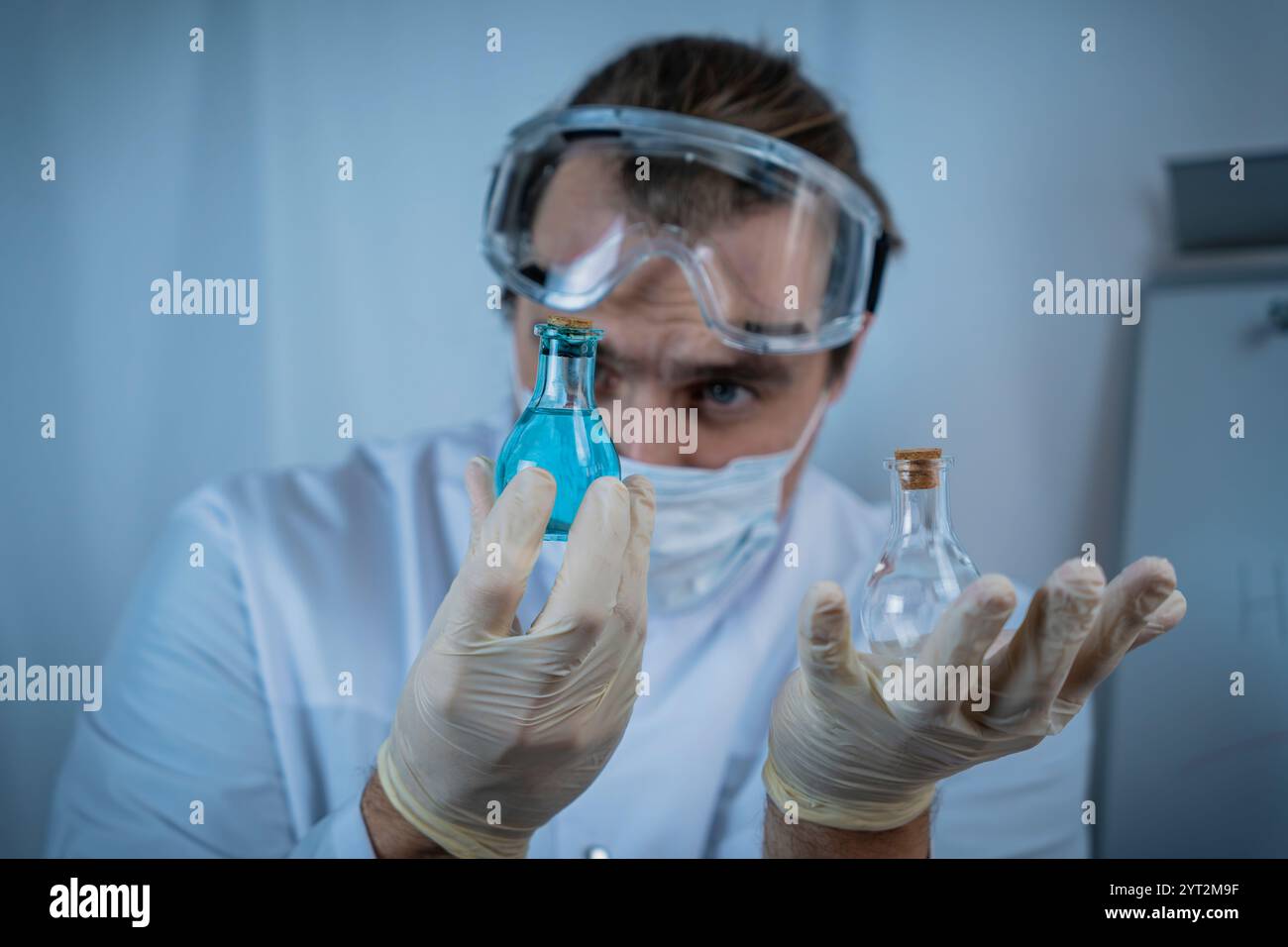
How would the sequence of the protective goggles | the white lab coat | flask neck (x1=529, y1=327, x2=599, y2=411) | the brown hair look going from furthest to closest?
the brown hair → the white lab coat → the protective goggles → flask neck (x1=529, y1=327, x2=599, y2=411)

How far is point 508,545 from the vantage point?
32.4 inches

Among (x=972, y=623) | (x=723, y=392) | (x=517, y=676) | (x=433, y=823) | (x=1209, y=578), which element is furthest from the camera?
(x=1209, y=578)

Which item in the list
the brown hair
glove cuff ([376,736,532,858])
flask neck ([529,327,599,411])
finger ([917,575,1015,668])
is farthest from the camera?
the brown hair

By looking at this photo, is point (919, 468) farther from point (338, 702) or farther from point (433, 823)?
point (338, 702)

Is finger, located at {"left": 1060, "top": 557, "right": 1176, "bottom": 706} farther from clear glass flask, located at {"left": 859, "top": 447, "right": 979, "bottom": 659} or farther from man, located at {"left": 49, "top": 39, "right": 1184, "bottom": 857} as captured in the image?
clear glass flask, located at {"left": 859, "top": 447, "right": 979, "bottom": 659}

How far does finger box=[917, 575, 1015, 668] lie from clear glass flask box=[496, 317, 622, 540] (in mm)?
349

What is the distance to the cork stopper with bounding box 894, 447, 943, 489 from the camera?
37.1 inches

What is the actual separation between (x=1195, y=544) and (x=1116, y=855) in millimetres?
583

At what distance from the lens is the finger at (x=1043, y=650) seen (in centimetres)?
81

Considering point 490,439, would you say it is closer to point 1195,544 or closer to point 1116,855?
point 1195,544

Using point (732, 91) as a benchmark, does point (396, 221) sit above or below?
below

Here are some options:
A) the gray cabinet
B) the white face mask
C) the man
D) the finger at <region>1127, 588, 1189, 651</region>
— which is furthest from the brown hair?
the finger at <region>1127, 588, 1189, 651</region>

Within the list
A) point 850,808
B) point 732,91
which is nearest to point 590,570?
point 850,808

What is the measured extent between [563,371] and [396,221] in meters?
0.96
